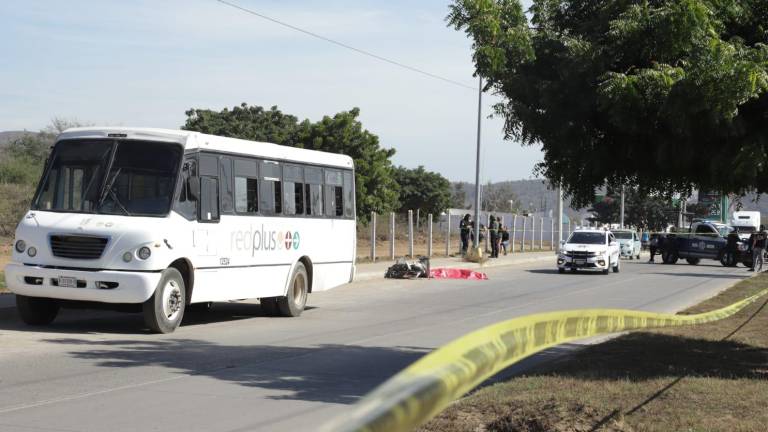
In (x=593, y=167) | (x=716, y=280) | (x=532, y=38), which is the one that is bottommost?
(x=716, y=280)

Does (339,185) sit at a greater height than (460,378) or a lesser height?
greater

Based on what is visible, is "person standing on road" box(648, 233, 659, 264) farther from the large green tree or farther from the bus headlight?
the bus headlight

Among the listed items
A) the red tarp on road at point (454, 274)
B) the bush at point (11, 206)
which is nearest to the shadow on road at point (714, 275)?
the red tarp on road at point (454, 274)

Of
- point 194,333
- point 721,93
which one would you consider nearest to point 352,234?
point 194,333

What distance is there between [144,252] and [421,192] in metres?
66.1

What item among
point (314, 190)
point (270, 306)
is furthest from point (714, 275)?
point (270, 306)

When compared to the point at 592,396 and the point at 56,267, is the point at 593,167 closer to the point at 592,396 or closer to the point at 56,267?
the point at 592,396

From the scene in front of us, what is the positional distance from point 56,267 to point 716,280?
25681 millimetres

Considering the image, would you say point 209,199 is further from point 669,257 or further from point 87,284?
point 669,257

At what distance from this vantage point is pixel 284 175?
18.8 m

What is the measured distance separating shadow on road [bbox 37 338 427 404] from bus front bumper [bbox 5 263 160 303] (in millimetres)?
702

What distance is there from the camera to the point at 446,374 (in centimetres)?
358

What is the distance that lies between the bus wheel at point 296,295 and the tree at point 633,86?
302 inches

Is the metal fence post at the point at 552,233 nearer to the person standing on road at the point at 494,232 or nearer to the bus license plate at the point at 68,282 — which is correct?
the person standing on road at the point at 494,232
